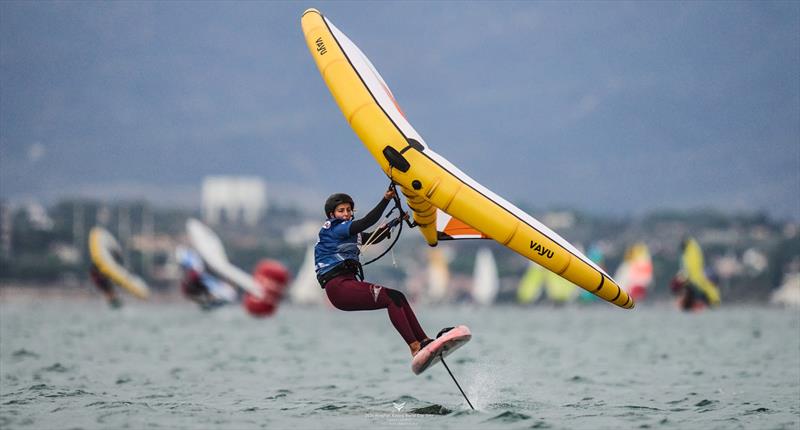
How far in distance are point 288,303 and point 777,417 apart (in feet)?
543

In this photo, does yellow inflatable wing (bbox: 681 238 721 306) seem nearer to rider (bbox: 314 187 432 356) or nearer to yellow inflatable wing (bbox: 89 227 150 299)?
yellow inflatable wing (bbox: 89 227 150 299)

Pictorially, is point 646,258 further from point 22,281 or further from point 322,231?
point 22,281

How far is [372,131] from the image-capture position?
14.8 meters

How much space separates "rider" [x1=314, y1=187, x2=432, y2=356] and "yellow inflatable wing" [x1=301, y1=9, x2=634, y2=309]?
1.52 ft

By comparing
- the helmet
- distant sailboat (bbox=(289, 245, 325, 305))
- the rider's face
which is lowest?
the rider's face

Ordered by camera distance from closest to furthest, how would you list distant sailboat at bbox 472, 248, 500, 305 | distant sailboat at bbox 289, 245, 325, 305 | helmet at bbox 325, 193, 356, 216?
helmet at bbox 325, 193, 356, 216 < distant sailboat at bbox 289, 245, 325, 305 < distant sailboat at bbox 472, 248, 500, 305

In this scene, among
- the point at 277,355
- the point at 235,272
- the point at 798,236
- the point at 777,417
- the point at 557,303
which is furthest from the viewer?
the point at 798,236

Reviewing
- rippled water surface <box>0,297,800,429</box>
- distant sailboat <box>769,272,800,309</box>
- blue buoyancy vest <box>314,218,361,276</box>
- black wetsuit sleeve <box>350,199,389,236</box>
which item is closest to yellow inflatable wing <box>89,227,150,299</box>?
rippled water surface <box>0,297,800,429</box>

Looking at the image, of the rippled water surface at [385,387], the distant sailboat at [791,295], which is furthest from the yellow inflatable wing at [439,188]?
the distant sailboat at [791,295]

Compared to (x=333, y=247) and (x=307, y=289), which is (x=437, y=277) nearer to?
(x=307, y=289)

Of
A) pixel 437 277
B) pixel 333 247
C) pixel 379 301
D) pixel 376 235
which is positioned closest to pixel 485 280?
pixel 437 277

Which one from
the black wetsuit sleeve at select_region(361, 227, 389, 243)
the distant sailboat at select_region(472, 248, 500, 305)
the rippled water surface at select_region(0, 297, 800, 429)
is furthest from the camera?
the distant sailboat at select_region(472, 248, 500, 305)

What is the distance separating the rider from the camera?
14.1 metres

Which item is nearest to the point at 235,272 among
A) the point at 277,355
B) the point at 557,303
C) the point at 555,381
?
the point at 277,355
